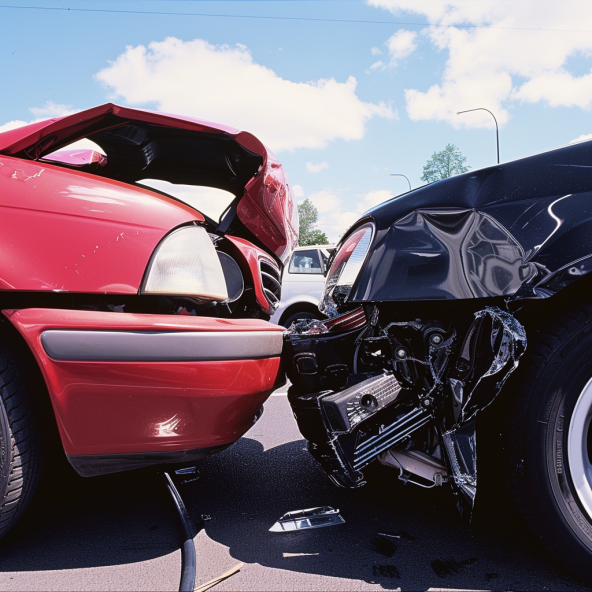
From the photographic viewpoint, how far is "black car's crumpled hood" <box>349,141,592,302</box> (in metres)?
1.42

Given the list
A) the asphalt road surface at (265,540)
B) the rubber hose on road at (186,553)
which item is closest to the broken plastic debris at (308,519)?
the asphalt road surface at (265,540)

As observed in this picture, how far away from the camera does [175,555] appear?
5.39ft

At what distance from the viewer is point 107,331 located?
1.43 metres

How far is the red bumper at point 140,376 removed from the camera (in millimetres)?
1419

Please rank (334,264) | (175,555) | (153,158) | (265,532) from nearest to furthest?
(175,555), (265,532), (334,264), (153,158)

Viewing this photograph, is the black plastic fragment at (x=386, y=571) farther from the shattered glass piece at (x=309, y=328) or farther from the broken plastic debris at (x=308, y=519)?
the shattered glass piece at (x=309, y=328)

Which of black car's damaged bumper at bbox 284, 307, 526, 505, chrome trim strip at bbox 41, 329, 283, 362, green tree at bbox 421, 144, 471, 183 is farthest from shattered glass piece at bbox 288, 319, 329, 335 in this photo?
green tree at bbox 421, 144, 471, 183

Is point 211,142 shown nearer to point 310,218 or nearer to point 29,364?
point 29,364

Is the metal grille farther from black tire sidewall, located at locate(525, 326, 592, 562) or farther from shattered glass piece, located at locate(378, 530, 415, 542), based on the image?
black tire sidewall, located at locate(525, 326, 592, 562)

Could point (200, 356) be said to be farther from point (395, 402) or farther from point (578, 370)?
point (578, 370)

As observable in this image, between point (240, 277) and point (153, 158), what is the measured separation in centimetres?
74

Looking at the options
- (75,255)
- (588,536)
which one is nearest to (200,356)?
(75,255)

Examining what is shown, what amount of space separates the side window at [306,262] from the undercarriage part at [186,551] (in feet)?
18.1

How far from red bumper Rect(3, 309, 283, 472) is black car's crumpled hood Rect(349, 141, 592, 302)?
18.5 inches
